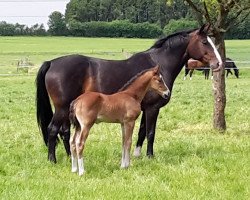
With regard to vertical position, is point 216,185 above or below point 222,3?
below

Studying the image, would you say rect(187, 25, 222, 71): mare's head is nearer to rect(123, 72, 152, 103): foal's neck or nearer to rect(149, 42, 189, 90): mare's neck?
rect(149, 42, 189, 90): mare's neck

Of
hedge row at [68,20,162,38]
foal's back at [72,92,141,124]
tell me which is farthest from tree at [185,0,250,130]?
hedge row at [68,20,162,38]

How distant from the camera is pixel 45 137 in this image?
885 cm

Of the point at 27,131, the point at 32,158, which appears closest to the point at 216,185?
the point at 32,158

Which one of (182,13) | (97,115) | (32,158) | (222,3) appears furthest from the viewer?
(182,13)

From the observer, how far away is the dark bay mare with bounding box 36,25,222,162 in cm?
831

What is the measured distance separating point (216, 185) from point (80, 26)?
272 ft

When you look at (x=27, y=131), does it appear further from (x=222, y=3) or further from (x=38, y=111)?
(x=222, y=3)

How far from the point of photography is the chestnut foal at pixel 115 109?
24.2ft

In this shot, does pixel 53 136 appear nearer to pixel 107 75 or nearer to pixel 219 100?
pixel 107 75

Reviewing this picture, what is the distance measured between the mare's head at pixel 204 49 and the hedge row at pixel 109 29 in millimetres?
76099

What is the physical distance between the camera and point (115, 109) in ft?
25.1

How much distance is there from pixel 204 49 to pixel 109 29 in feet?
267

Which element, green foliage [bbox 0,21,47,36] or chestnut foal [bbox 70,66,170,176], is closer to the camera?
chestnut foal [bbox 70,66,170,176]
